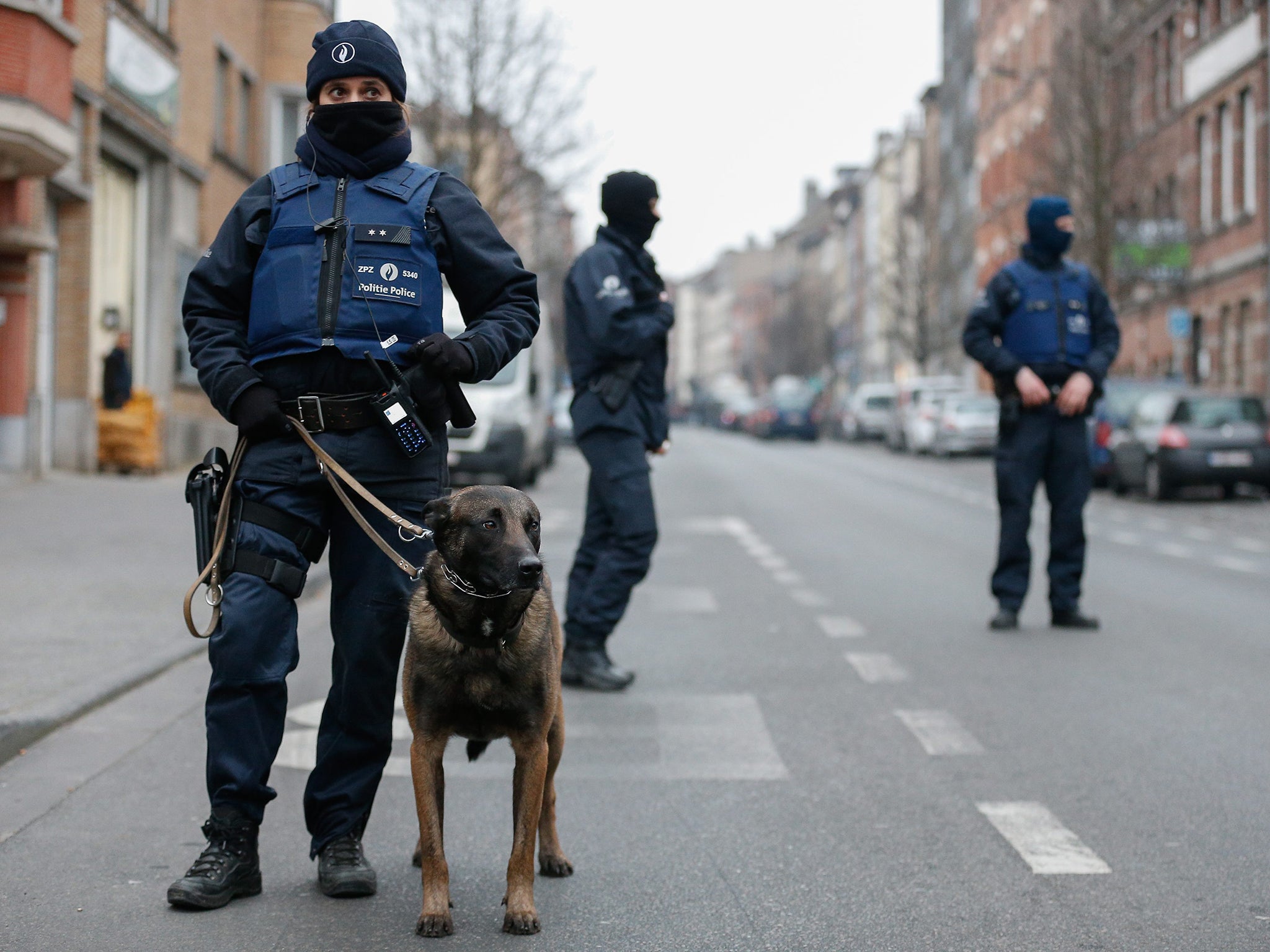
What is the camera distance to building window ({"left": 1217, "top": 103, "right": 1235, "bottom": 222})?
3872cm

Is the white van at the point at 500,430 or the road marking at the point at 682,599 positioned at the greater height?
the white van at the point at 500,430

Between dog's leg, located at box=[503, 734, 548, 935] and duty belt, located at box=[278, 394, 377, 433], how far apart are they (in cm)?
89

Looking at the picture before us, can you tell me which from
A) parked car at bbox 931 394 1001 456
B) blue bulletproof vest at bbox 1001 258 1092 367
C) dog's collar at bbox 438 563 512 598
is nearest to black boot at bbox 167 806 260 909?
dog's collar at bbox 438 563 512 598

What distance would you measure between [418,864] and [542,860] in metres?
0.33

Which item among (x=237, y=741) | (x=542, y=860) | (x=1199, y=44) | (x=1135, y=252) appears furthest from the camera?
(x=1199, y=44)

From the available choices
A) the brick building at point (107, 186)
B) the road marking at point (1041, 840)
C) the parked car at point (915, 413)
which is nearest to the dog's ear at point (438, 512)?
the road marking at point (1041, 840)

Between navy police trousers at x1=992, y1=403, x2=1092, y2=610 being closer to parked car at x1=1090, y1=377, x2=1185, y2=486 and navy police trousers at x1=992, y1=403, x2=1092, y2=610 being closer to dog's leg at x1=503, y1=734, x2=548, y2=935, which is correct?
dog's leg at x1=503, y1=734, x2=548, y2=935

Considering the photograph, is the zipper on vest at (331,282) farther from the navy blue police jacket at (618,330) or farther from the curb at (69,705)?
the navy blue police jacket at (618,330)

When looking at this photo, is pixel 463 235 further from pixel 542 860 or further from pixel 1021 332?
pixel 1021 332

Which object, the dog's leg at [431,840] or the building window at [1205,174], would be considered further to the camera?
the building window at [1205,174]

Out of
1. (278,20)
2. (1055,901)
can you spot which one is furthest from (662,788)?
(278,20)

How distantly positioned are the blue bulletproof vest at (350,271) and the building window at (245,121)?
86.5 feet

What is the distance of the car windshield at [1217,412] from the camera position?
22.5 m

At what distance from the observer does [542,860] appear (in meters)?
4.44
